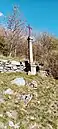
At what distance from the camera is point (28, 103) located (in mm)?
7230

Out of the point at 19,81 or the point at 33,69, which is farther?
the point at 33,69

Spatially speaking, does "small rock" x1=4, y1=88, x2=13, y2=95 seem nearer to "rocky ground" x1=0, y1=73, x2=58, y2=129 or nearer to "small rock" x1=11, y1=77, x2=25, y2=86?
"rocky ground" x1=0, y1=73, x2=58, y2=129

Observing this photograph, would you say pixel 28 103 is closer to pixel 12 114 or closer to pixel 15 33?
pixel 12 114

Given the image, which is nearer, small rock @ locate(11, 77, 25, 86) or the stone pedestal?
small rock @ locate(11, 77, 25, 86)

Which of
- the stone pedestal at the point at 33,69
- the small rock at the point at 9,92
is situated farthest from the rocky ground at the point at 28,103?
the stone pedestal at the point at 33,69

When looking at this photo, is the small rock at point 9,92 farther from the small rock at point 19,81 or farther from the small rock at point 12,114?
the small rock at point 12,114

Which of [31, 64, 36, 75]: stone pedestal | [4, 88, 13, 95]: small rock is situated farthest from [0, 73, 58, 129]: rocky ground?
[31, 64, 36, 75]: stone pedestal

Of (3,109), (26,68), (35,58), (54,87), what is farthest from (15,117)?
(35,58)

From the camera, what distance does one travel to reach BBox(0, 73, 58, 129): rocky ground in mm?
6106

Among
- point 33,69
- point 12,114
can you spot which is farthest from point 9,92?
point 33,69

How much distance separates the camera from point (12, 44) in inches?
543

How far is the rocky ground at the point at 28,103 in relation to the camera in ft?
20.0

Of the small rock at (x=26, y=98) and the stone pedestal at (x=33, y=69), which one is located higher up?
→ the stone pedestal at (x=33, y=69)

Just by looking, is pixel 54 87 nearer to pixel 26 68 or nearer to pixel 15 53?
pixel 26 68
